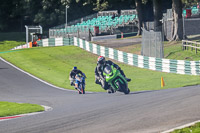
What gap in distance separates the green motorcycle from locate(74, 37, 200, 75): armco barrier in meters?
8.59

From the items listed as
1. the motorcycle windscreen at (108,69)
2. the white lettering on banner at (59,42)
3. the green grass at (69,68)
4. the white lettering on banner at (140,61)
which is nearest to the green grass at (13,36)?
the white lettering on banner at (59,42)

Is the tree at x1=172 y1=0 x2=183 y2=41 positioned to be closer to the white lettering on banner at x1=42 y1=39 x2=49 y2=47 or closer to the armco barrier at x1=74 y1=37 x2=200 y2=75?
the armco barrier at x1=74 y1=37 x2=200 y2=75

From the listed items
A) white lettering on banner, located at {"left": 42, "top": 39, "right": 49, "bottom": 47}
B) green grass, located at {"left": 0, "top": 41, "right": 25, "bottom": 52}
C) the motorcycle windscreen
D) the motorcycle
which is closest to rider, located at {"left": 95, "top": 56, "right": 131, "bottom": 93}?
the motorcycle windscreen

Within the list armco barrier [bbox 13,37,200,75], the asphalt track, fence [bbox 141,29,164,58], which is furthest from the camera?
fence [bbox 141,29,164,58]

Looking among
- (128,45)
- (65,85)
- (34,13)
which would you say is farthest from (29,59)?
(34,13)

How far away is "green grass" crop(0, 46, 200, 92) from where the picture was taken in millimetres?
24641

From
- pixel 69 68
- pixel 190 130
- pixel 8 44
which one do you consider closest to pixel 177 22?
pixel 69 68

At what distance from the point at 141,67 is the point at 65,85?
855cm

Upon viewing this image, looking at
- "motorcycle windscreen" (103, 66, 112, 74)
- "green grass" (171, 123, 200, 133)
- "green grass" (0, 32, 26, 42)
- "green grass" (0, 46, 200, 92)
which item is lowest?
"green grass" (0, 46, 200, 92)

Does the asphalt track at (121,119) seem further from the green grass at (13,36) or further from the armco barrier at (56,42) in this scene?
the green grass at (13,36)

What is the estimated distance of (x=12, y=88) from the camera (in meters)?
24.6

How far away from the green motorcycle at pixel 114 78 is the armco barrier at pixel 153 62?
8.59 meters

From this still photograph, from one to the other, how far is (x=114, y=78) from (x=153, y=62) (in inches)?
530

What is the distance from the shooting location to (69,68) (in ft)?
114
